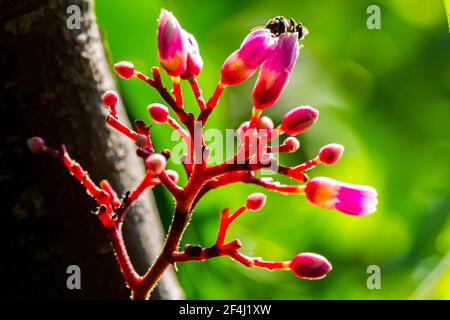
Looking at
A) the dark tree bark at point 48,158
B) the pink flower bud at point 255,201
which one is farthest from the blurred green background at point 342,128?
the pink flower bud at point 255,201

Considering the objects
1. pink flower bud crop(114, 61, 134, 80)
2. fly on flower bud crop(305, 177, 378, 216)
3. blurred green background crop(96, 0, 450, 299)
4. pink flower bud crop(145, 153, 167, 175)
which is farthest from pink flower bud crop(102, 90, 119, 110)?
blurred green background crop(96, 0, 450, 299)

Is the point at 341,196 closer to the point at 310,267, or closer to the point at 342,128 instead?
the point at 310,267

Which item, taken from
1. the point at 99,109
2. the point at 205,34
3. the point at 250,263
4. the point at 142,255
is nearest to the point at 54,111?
the point at 99,109

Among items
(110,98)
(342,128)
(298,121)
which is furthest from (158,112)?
(342,128)

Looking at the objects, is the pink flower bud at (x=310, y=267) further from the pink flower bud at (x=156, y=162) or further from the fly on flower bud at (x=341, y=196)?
the pink flower bud at (x=156, y=162)

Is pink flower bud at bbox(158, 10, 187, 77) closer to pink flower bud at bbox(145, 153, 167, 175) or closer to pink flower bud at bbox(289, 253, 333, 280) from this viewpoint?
pink flower bud at bbox(145, 153, 167, 175)
